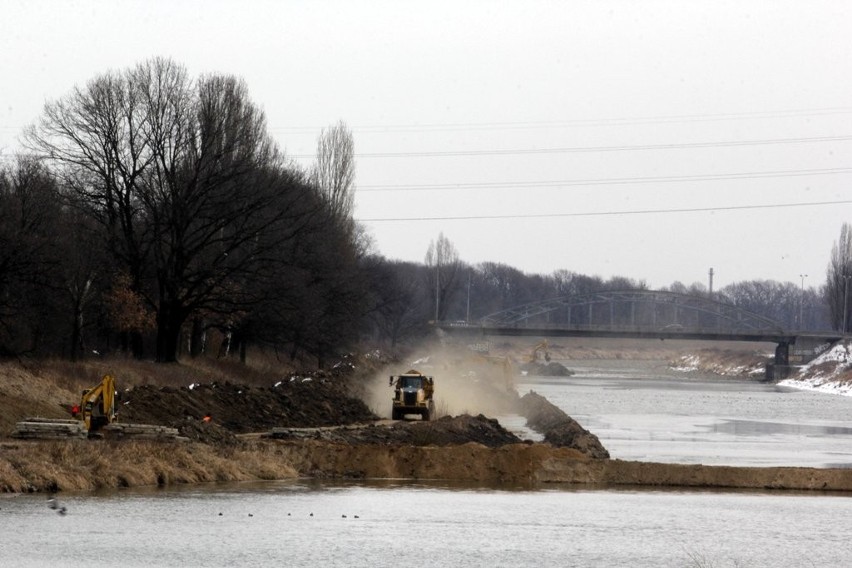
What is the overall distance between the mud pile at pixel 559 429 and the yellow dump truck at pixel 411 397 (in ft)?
16.5

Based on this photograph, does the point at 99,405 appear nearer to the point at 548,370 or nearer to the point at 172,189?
the point at 172,189

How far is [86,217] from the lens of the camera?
6556cm

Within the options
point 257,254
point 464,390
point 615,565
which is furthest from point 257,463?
point 464,390

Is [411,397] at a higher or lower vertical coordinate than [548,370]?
lower

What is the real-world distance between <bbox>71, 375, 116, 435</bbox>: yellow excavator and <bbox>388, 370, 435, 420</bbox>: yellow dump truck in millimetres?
20523

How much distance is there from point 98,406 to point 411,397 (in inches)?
837

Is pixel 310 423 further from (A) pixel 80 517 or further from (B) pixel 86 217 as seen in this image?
(A) pixel 80 517

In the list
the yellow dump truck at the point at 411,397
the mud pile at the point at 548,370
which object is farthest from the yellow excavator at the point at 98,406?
the mud pile at the point at 548,370

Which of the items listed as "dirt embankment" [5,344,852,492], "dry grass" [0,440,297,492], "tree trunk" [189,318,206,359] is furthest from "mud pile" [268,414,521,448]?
"tree trunk" [189,318,206,359]

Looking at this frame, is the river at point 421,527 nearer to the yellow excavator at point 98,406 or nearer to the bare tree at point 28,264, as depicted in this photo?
the yellow excavator at point 98,406

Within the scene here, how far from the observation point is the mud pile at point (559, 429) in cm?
4316

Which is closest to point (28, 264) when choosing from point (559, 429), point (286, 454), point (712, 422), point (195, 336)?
point (286, 454)

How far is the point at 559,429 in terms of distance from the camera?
50812mm

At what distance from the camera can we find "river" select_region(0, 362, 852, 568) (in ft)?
74.6
